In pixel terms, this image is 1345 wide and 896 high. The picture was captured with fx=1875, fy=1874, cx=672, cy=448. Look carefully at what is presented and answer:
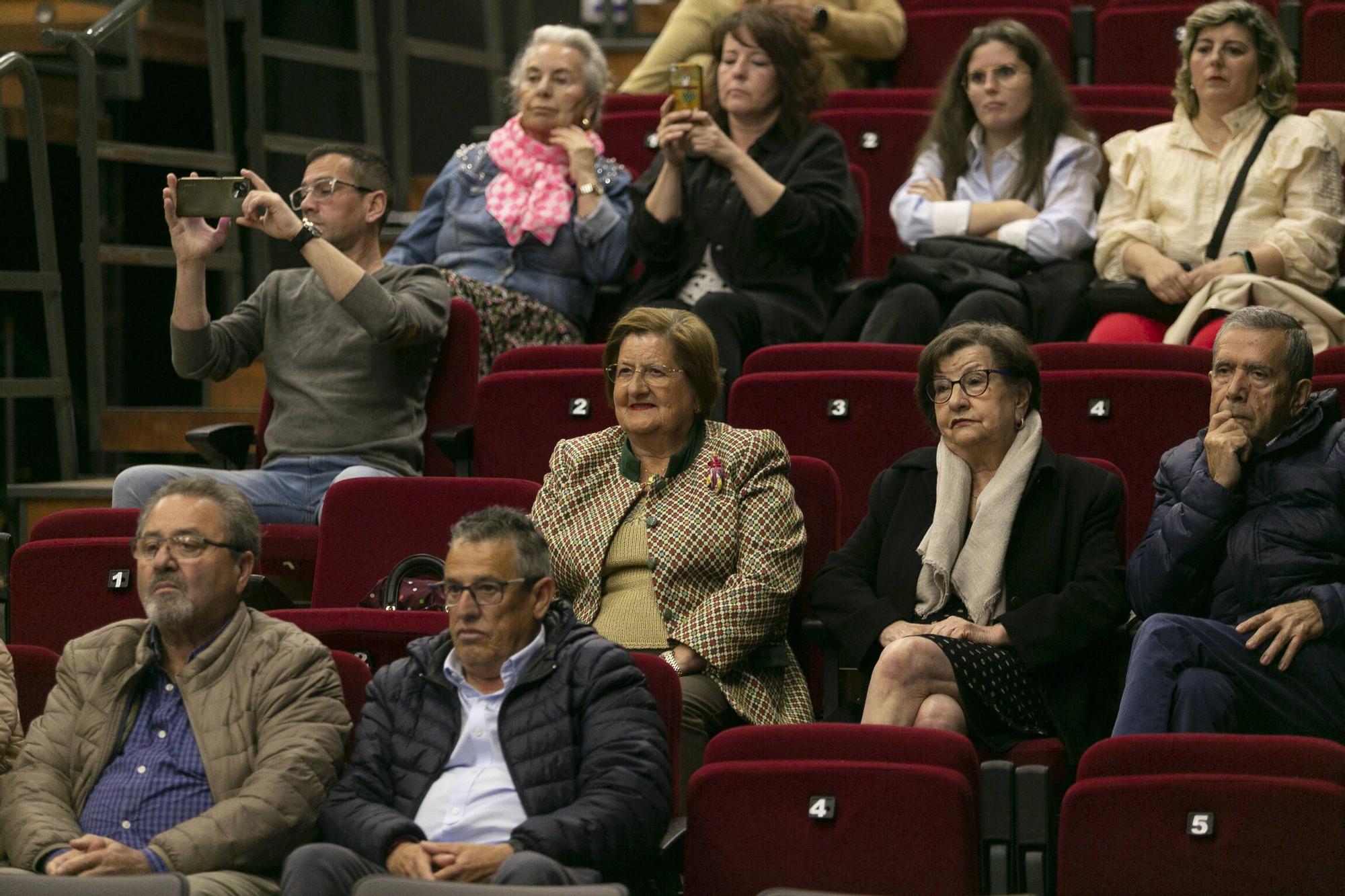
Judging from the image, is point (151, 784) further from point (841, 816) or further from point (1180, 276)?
point (1180, 276)

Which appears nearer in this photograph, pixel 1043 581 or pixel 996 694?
pixel 996 694

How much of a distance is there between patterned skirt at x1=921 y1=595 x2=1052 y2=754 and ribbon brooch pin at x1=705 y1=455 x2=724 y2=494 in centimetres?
42

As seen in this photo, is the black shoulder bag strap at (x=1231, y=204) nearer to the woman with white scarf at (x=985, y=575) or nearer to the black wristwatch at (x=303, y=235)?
the woman with white scarf at (x=985, y=575)

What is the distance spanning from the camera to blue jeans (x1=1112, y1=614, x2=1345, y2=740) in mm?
2477

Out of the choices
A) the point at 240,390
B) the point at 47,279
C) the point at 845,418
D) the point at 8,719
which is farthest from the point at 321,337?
the point at 240,390

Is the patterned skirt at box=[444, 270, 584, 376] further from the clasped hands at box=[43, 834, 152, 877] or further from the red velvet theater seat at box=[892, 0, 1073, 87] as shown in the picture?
the clasped hands at box=[43, 834, 152, 877]

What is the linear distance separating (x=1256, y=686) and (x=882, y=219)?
7.32 ft

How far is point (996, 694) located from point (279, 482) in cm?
148

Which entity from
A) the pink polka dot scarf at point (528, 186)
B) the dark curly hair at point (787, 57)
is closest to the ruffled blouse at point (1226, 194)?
the dark curly hair at point (787, 57)

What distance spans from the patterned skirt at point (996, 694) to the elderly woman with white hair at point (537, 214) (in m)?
1.68

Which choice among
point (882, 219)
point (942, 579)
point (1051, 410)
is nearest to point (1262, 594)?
point (942, 579)

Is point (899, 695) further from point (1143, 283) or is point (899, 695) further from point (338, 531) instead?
point (1143, 283)

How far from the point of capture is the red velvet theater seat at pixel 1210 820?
2.14 m

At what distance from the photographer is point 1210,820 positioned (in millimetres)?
2166
